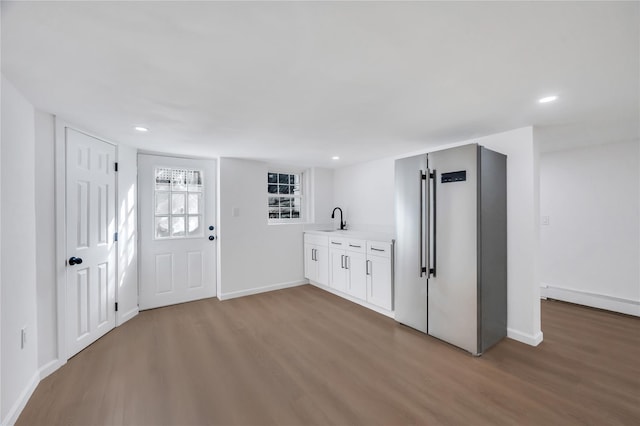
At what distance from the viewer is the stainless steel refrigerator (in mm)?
2531

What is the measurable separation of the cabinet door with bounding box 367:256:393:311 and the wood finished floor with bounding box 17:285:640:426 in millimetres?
320

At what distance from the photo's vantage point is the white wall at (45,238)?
2.21 metres

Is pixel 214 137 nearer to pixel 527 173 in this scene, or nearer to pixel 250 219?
pixel 250 219

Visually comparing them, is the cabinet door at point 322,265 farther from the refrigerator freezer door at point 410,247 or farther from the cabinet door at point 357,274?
the refrigerator freezer door at point 410,247

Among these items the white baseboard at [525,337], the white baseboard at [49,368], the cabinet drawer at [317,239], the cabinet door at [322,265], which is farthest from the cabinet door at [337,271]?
the white baseboard at [49,368]

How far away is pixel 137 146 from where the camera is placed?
11.2 feet

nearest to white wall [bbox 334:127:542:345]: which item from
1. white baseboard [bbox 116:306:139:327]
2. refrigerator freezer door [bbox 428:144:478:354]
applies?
refrigerator freezer door [bbox 428:144:478:354]

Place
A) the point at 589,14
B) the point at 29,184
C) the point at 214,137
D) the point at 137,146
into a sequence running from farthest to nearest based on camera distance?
1. the point at 137,146
2. the point at 214,137
3. the point at 29,184
4. the point at 589,14

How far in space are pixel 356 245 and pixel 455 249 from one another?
58.4 inches

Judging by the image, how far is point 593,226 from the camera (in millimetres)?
3635

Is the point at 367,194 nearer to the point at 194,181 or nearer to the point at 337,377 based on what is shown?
the point at 194,181

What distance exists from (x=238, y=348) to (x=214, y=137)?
230cm

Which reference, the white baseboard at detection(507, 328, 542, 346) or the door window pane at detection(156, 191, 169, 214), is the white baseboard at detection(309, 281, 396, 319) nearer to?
the white baseboard at detection(507, 328, 542, 346)

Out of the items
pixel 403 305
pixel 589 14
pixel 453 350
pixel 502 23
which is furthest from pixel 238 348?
pixel 589 14
